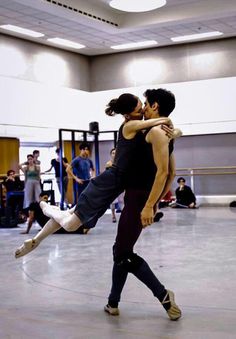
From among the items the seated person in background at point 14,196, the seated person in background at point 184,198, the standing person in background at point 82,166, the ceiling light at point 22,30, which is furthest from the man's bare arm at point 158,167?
the seated person in background at point 184,198

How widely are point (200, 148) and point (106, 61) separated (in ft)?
13.4

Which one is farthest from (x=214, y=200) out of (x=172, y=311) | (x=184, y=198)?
(x=172, y=311)

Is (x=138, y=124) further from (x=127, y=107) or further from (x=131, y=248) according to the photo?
(x=131, y=248)

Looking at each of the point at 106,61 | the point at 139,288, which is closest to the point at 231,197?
the point at 106,61

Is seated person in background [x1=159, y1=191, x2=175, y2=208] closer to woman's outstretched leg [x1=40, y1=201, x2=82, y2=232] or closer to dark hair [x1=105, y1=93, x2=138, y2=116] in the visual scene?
woman's outstretched leg [x1=40, y1=201, x2=82, y2=232]

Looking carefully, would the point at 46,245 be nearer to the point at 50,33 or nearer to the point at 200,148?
the point at 50,33

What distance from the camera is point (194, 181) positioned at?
15.7 m

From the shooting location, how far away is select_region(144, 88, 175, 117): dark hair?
364 cm

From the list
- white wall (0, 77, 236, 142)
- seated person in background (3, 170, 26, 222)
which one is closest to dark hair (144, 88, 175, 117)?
seated person in background (3, 170, 26, 222)

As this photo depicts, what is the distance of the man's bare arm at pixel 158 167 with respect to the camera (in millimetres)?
3455

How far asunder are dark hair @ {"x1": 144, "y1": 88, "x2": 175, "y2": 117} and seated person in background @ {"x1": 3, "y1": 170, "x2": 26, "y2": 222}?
728cm

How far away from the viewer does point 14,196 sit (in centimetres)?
1107

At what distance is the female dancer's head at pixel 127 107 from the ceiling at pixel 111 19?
7816 millimetres

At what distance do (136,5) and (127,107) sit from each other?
8.59 meters
